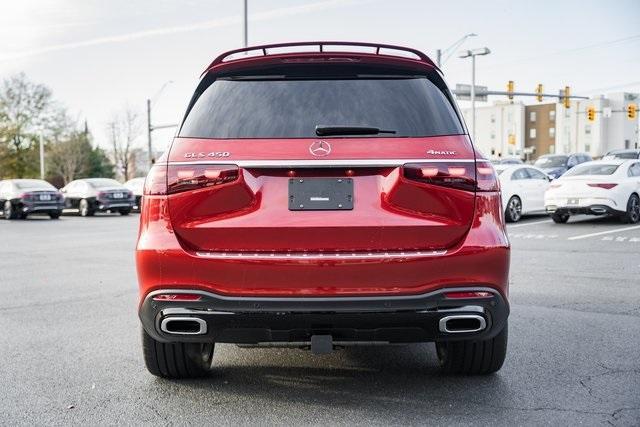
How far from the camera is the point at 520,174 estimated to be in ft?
62.7

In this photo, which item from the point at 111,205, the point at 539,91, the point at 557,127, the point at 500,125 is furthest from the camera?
the point at 500,125

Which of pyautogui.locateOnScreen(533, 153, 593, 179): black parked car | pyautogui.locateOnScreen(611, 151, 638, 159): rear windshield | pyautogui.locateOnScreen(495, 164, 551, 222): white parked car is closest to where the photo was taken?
pyautogui.locateOnScreen(495, 164, 551, 222): white parked car

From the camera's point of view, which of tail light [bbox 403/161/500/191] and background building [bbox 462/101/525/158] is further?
background building [bbox 462/101/525/158]

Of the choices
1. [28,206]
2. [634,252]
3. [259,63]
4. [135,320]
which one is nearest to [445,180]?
[259,63]

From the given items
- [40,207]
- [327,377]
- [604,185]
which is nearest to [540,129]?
[40,207]

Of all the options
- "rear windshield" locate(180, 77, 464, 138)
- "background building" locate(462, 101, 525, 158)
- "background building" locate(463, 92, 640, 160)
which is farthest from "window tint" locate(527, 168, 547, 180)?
"background building" locate(462, 101, 525, 158)

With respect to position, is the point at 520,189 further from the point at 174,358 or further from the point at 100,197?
the point at 100,197

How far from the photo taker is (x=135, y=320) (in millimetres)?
6422

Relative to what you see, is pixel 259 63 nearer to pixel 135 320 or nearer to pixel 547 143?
pixel 135 320

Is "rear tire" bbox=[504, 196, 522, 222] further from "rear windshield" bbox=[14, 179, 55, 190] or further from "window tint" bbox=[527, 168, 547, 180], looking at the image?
"rear windshield" bbox=[14, 179, 55, 190]

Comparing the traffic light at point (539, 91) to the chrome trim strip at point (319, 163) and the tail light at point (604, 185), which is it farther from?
the chrome trim strip at point (319, 163)

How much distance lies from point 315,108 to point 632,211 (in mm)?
15723

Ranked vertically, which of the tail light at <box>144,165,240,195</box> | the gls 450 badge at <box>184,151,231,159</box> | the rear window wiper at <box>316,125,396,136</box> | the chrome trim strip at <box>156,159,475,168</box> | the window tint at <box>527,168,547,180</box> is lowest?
the window tint at <box>527,168,547,180</box>

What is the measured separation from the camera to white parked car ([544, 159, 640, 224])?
1703cm
